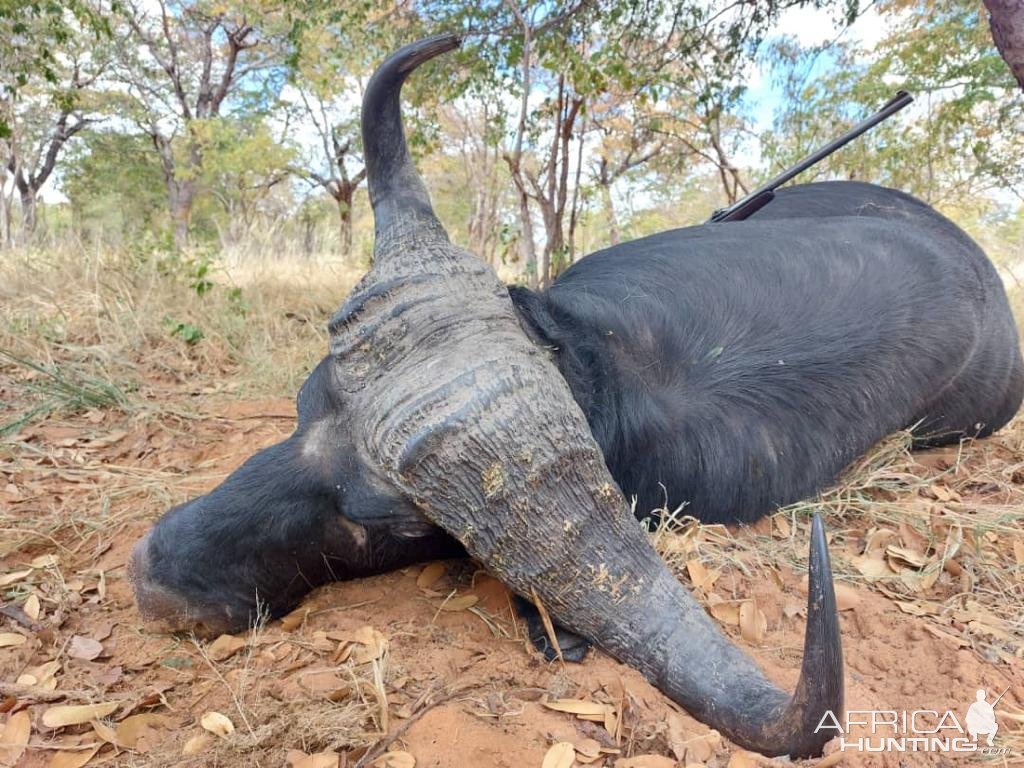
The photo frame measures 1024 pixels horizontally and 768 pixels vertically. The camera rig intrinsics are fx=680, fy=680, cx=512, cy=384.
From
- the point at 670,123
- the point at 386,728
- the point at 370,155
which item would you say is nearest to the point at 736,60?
the point at 670,123

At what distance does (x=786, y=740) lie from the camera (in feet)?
3.89

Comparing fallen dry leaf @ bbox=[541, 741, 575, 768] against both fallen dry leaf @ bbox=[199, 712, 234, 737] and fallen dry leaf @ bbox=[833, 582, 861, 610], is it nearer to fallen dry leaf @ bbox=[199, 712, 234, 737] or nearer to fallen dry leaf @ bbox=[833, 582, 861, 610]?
fallen dry leaf @ bbox=[199, 712, 234, 737]

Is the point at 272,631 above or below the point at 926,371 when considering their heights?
below

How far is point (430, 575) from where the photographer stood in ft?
6.72

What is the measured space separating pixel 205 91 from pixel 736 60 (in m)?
16.3

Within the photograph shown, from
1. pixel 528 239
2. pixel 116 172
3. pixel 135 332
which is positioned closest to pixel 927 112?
pixel 528 239

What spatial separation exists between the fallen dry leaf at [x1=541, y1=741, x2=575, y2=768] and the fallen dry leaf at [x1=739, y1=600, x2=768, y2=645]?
625 mm

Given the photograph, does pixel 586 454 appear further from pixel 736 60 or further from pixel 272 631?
pixel 736 60

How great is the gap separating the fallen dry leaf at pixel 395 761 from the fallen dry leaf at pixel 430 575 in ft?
2.35

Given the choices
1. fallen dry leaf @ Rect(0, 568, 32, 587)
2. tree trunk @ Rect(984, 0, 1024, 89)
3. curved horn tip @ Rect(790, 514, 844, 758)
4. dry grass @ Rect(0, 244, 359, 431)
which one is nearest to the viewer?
curved horn tip @ Rect(790, 514, 844, 758)

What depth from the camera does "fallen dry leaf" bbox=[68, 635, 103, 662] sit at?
183 cm

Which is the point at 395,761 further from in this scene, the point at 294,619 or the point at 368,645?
the point at 294,619

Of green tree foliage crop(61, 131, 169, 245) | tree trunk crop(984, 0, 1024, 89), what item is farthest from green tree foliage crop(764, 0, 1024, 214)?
green tree foliage crop(61, 131, 169, 245)

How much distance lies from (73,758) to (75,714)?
0.16 metres
